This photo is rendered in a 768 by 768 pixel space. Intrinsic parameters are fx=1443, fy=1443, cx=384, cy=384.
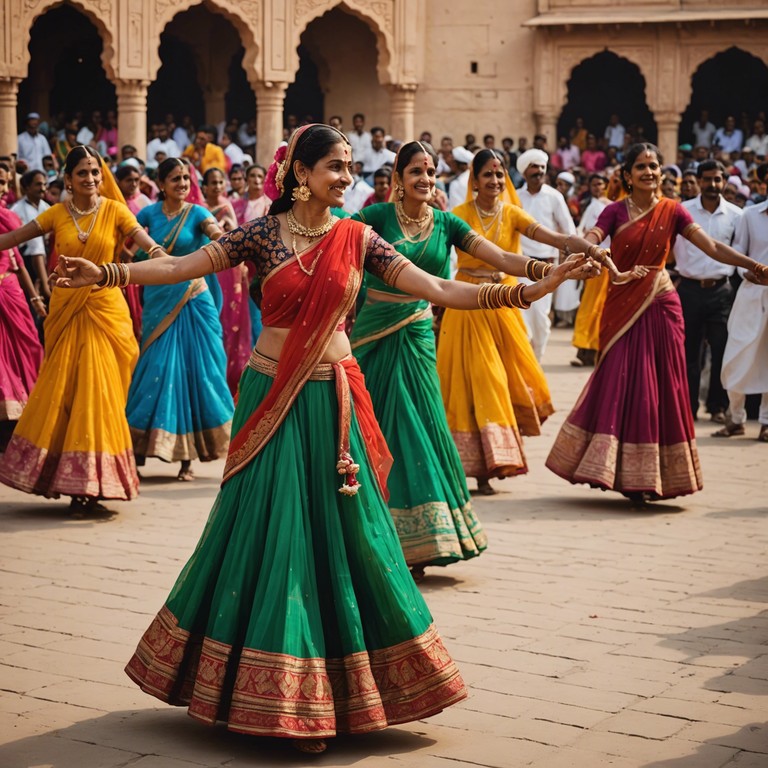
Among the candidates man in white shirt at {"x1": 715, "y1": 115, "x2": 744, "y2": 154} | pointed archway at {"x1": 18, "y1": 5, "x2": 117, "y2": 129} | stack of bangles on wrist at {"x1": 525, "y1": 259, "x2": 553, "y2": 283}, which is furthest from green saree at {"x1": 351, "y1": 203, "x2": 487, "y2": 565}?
pointed archway at {"x1": 18, "y1": 5, "x2": 117, "y2": 129}

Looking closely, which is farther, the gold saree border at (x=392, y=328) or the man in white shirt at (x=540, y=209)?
the man in white shirt at (x=540, y=209)

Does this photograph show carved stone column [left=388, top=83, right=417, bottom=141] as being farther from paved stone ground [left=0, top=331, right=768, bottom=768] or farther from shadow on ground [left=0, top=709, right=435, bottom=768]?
shadow on ground [left=0, top=709, right=435, bottom=768]

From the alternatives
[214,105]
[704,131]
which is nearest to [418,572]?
[704,131]

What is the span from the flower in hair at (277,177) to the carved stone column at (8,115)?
19.9m

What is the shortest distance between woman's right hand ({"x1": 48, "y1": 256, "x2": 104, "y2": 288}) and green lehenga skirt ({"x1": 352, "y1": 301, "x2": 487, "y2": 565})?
216 cm

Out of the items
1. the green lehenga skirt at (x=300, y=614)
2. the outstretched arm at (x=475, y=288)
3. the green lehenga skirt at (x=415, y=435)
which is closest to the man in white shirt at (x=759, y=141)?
the green lehenga skirt at (x=415, y=435)

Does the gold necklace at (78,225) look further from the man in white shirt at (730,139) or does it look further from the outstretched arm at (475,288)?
the man in white shirt at (730,139)

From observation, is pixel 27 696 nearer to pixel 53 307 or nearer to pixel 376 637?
pixel 376 637

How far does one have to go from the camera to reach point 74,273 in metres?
4.47

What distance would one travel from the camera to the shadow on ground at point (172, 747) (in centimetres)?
425

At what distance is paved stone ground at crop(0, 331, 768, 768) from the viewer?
4402 millimetres

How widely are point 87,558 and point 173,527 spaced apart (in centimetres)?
80

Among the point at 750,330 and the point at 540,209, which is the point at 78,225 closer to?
the point at 750,330

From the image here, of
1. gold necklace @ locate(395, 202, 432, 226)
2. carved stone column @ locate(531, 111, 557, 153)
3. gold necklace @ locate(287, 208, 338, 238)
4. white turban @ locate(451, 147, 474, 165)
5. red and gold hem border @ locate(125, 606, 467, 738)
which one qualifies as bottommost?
red and gold hem border @ locate(125, 606, 467, 738)
